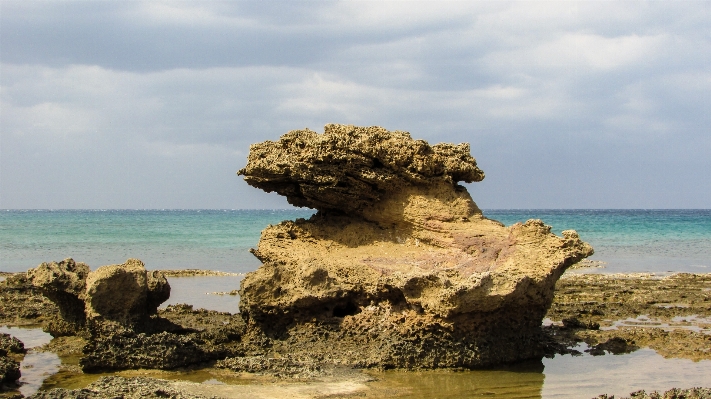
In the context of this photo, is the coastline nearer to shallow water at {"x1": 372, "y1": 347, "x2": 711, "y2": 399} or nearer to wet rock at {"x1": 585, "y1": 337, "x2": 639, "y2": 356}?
wet rock at {"x1": 585, "y1": 337, "x2": 639, "y2": 356}

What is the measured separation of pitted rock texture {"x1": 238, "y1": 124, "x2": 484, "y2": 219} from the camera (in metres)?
9.06

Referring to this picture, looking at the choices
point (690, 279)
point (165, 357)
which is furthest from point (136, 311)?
point (690, 279)

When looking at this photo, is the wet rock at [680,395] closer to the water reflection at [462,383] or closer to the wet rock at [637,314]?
the water reflection at [462,383]

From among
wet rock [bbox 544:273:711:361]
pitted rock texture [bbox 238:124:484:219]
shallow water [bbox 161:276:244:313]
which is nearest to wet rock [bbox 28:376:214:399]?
pitted rock texture [bbox 238:124:484:219]

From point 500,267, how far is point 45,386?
4.98m

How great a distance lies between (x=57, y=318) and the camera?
9.84 meters

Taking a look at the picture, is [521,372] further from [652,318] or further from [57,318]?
[57,318]

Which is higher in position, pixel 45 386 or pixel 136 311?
pixel 136 311

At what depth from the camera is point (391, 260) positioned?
29.3ft

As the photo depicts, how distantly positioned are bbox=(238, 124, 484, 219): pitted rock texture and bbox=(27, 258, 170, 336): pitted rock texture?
6.20 feet

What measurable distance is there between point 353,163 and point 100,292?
3410mm

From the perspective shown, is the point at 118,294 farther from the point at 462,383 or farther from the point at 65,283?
the point at 462,383

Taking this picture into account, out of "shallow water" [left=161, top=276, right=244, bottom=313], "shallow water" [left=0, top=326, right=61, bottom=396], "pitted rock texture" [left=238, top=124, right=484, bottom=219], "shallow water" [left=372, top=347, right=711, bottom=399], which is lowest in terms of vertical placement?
"shallow water" [left=0, top=326, right=61, bottom=396]

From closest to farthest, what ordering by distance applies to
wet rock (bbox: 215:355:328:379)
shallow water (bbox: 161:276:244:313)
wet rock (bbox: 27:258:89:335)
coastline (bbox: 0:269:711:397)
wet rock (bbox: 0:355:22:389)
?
wet rock (bbox: 0:355:22:389) < coastline (bbox: 0:269:711:397) < wet rock (bbox: 215:355:328:379) < wet rock (bbox: 27:258:89:335) < shallow water (bbox: 161:276:244:313)
